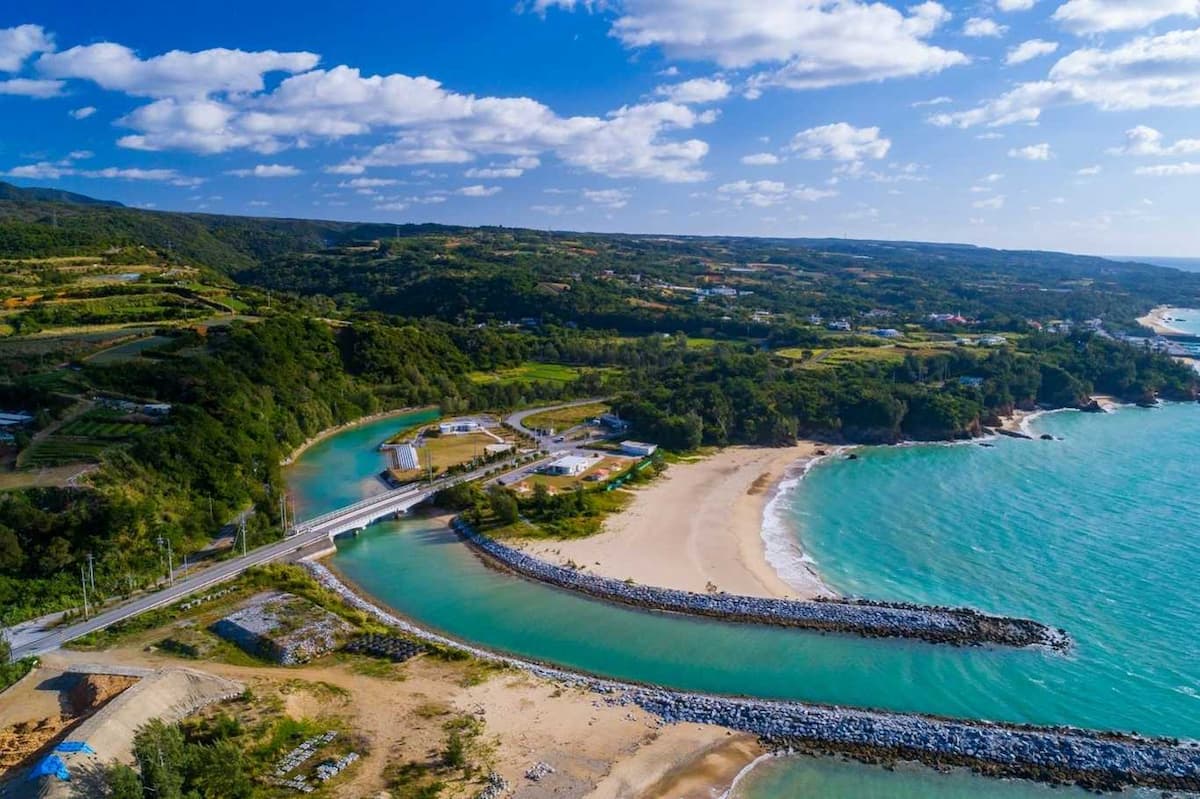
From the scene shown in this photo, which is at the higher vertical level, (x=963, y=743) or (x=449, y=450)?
(x=449, y=450)

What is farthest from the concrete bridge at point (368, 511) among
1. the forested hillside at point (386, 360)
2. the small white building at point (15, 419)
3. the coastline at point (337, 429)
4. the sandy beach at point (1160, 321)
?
the sandy beach at point (1160, 321)

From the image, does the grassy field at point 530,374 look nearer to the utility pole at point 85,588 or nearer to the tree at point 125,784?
the utility pole at point 85,588

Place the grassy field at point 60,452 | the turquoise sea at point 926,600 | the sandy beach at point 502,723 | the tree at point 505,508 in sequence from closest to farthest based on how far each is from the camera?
the sandy beach at point 502,723
the turquoise sea at point 926,600
the grassy field at point 60,452
the tree at point 505,508

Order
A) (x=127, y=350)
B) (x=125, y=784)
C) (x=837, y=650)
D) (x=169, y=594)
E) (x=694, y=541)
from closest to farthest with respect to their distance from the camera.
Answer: (x=125, y=784), (x=837, y=650), (x=169, y=594), (x=694, y=541), (x=127, y=350)

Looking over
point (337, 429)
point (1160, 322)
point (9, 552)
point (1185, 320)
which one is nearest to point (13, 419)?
point (9, 552)

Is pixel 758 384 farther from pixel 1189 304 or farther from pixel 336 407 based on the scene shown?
pixel 1189 304

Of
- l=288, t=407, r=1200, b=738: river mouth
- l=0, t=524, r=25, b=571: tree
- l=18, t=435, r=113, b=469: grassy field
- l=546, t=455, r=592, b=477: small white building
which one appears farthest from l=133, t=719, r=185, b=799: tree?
l=546, t=455, r=592, b=477: small white building

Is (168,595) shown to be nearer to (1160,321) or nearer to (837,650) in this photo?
(837,650)
